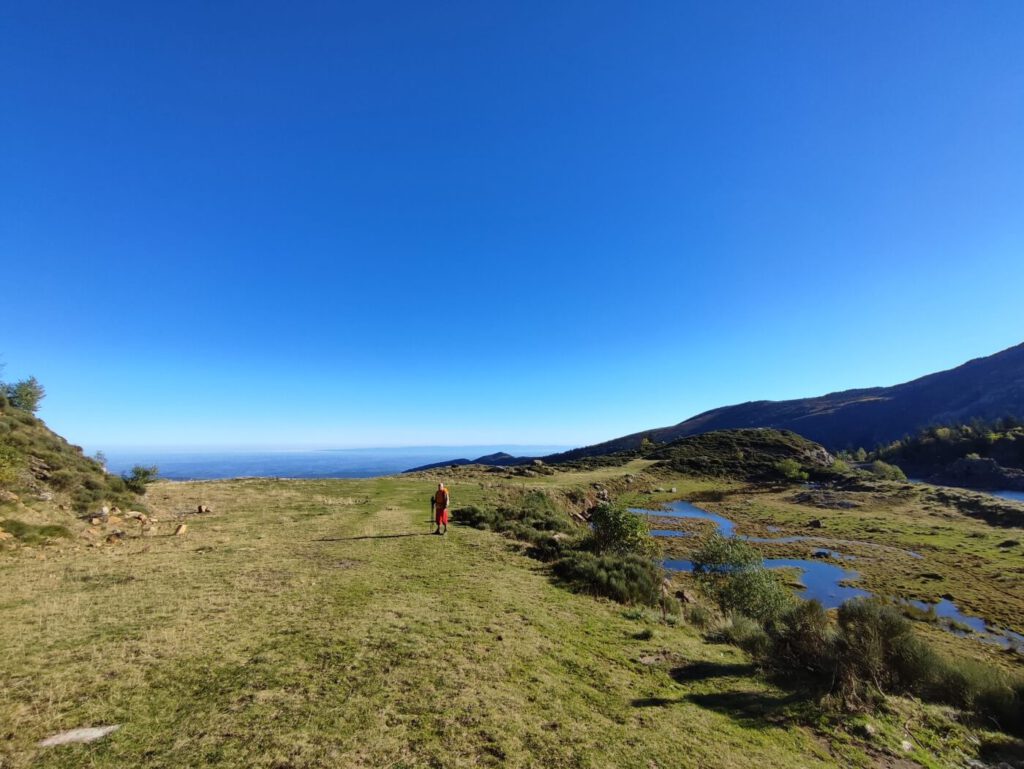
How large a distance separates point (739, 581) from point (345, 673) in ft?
57.1

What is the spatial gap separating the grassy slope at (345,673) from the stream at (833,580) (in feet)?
38.0

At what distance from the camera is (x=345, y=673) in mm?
7957

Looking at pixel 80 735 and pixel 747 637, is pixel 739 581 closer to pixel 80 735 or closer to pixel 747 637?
pixel 747 637

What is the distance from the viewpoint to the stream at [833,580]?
2669 cm

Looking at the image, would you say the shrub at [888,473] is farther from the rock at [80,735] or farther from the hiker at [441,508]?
the rock at [80,735]

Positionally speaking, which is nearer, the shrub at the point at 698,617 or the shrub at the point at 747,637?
the shrub at the point at 747,637

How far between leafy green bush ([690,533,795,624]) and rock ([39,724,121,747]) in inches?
698

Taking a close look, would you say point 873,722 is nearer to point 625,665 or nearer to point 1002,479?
point 625,665

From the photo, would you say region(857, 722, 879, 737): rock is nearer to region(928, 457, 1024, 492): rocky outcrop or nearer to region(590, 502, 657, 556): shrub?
region(590, 502, 657, 556): shrub

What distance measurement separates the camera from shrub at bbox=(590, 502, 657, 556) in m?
22.6

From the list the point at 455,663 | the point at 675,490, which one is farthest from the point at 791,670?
the point at 675,490

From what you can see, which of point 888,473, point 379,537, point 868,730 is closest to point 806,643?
point 868,730

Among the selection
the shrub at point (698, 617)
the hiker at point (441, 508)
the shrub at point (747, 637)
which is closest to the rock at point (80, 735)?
the shrub at point (747, 637)

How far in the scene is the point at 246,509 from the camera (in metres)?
28.0
